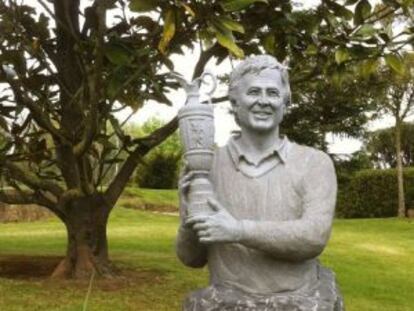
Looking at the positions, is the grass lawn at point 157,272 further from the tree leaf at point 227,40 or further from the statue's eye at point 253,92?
the statue's eye at point 253,92

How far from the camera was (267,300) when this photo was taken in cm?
298

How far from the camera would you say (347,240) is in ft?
56.1

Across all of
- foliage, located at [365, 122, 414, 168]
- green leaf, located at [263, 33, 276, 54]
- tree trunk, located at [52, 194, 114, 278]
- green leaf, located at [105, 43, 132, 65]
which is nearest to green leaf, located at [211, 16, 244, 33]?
green leaf, located at [105, 43, 132, 65]

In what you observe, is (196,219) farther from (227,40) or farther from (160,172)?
(160,172)

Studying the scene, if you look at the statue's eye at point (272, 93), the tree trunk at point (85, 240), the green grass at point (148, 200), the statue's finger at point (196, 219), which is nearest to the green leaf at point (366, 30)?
the statue's eye at point (272, 93)

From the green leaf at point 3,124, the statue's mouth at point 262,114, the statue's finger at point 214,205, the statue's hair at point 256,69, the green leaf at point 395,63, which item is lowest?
the statue's finger at point 214,205

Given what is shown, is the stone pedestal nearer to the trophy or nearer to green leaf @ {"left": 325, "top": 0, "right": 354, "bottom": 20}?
the trophy

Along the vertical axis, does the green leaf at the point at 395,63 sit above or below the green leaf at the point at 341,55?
below

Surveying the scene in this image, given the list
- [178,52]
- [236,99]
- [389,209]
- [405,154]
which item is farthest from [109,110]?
[405,154]

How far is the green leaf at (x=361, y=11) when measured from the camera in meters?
5.84

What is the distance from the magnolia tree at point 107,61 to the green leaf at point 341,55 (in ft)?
0.06

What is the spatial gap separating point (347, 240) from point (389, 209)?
10.00 meters

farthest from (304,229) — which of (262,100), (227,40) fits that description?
(227,40)

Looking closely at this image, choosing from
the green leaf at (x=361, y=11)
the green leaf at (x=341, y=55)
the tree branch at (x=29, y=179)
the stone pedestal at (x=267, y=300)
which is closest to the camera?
the stone pedestal at (x=267, y=300)
